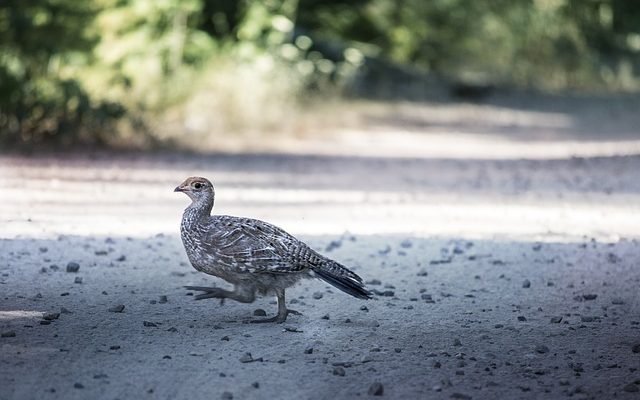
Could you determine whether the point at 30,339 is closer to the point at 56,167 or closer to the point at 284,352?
the point at 284,352

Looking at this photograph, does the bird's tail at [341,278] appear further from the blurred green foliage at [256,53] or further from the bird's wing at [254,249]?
the blurred green foliage at [256,53]

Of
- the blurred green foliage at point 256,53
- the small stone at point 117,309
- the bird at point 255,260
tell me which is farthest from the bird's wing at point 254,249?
the blurred green foliage at point 256,53

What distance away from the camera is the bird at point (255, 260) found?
22.1 feet

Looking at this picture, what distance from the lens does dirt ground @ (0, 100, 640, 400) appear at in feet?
18.6

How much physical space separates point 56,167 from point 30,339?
28.5ft

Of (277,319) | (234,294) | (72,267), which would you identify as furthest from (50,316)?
(72,267)

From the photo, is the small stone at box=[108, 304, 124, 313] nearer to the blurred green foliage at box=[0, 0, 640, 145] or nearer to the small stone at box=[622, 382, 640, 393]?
the small stone at box=[622, 382, 640, 393]

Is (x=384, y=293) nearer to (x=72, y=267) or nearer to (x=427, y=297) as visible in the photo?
(x=427, y=297)

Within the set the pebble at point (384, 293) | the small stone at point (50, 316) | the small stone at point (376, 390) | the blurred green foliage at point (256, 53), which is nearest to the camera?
the small stone at point (376, 390)

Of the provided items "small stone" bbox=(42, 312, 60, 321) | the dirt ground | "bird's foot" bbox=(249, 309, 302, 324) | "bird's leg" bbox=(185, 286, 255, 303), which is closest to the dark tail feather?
the dirt ground

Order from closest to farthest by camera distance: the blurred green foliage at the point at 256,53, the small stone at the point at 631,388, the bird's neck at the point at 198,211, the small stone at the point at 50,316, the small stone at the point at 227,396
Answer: the small stone at the point at 227,396 → the small stone at the point at 631,388 → the small stone at the point at 50,316 → the bird's neck at the point at 198,211 → the blurred green foliage at the point at 256,53

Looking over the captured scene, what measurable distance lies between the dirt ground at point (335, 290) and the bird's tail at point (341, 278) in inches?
10.6

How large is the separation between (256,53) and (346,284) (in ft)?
53.3

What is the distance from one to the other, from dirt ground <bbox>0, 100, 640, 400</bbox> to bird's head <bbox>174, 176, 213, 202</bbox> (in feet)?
2.55
